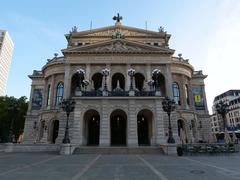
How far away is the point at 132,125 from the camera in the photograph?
85.6 feet

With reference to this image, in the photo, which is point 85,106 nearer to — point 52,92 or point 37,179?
point 52,92

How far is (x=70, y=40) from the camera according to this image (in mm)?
41625

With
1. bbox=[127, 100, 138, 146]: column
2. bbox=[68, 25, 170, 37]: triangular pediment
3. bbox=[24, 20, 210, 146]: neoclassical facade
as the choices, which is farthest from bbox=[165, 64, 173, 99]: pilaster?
bbox=[68, 25, 170, 37]: triangular pediment

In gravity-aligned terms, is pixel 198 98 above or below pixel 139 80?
below

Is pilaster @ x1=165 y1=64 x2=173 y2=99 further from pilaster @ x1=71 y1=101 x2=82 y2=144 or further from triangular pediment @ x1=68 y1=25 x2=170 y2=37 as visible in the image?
pilaster @ x1=71 y1=101 x2=82 y2=144

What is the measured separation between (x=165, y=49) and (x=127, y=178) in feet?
98.7

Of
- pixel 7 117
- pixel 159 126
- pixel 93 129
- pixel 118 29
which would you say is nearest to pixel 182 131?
pixel 159 126

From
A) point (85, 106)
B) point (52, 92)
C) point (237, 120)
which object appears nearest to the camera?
point (85, 106)

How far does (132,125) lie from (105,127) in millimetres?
3693

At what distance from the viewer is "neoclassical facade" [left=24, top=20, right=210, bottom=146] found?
2716 centimetres

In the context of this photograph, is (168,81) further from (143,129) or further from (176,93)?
(143,129)

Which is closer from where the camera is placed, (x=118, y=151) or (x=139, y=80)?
(x=118, y=151)

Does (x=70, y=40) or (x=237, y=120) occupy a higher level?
(x=70, y=40)

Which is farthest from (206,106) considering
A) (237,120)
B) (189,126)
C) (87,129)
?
(237,120)
